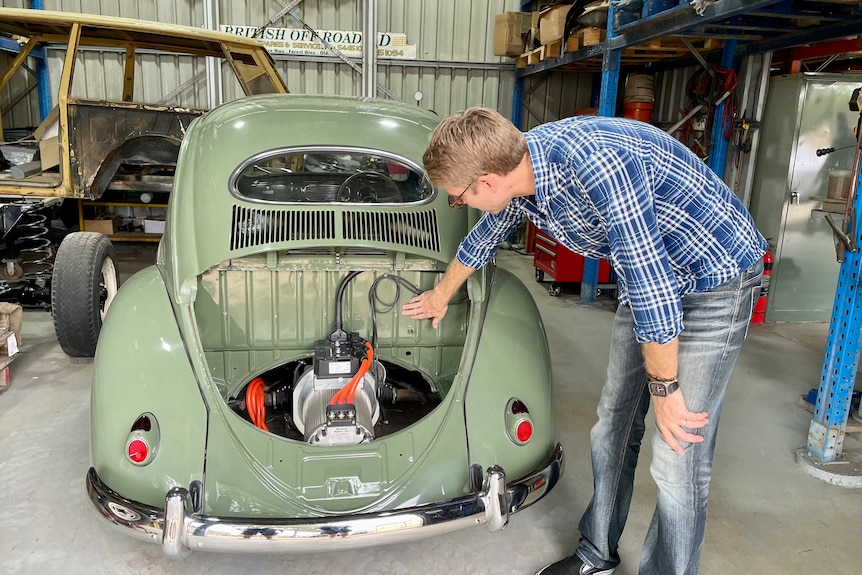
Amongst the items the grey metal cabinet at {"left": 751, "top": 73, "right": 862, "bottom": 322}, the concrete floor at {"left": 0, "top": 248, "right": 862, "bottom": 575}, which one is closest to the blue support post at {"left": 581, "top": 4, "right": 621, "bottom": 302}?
the grey metal cabinet at {"left": 751, "top": 73, "right": 862, "bottom": 322}

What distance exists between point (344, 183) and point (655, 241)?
1864 millimetres

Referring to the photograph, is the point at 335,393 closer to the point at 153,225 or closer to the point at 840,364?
the point at 840,364

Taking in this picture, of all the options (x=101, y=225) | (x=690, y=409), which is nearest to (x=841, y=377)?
(x=690, y=409)

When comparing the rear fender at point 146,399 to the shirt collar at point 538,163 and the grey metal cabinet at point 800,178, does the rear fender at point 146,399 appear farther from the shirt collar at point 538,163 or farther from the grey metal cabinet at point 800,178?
the grey metal cabinet at point 800,178

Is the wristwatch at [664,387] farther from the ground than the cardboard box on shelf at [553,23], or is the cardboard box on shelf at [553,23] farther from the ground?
the cardboard box on shelf at [553,23]

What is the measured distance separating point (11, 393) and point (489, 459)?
3203 mm

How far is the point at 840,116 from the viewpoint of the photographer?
5.62 metres

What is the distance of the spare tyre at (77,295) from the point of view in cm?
402

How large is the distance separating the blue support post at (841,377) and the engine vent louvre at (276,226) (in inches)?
99.1

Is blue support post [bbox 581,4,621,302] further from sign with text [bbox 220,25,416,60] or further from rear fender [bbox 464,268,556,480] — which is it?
sign with text [bbox 220,25,416,60]

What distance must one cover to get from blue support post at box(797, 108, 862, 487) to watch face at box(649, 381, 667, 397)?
1.96 metres

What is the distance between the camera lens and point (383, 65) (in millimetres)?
9562

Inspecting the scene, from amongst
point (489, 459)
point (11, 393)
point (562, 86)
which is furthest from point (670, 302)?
point (562, 86)

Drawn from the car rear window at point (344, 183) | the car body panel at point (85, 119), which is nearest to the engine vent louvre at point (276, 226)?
the car rear window at point (344, 183)
